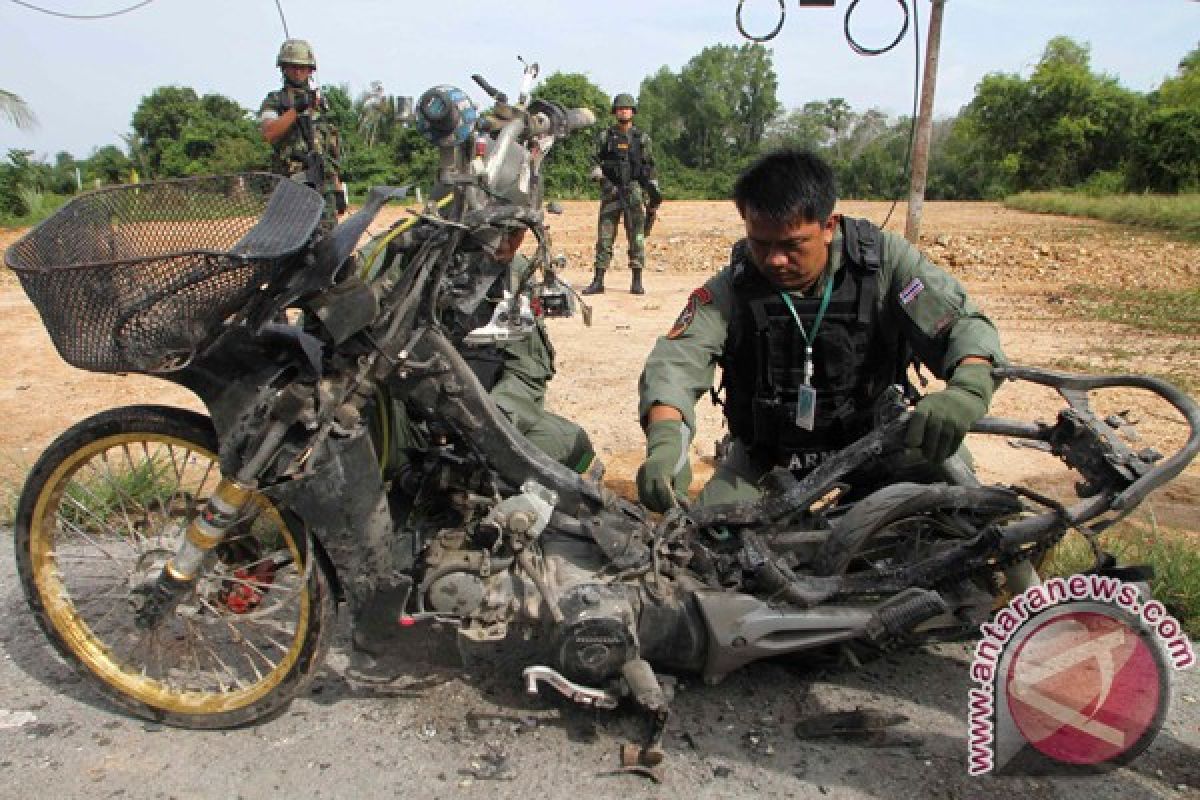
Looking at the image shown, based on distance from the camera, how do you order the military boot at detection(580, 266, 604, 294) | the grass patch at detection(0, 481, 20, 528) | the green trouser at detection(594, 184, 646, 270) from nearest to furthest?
the grass patch at detection(0, 481, 20, 528) → the green trouser at detection(594, 184, 646, 270) → the military boot at detection(580, 266, 604, 294)

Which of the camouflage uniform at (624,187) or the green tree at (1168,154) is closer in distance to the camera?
the camouflage uniform at (624,187)

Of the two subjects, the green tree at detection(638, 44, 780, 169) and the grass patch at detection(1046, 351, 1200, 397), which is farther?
the green tree at detection(638, 44, 780, 169)

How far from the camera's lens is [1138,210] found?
19328 millimetres

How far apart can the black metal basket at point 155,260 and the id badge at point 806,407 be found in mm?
1644

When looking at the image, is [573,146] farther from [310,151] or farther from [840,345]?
[840,345]

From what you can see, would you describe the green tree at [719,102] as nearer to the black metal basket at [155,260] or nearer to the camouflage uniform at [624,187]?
the camouflage uniform at [624,187]

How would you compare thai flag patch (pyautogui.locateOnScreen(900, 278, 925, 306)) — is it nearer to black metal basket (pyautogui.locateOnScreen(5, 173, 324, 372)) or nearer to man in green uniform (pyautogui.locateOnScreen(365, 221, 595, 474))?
man in green uniform (pyautogui.locateOnScreen(365, 221, 595, 474))

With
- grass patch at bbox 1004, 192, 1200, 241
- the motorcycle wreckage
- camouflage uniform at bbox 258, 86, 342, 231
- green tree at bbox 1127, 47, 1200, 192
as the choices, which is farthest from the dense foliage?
the motorcycle wreckage

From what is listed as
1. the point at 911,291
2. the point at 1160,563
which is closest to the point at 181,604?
the point at 911,291

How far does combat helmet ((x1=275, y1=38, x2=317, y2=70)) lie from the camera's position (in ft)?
24.5

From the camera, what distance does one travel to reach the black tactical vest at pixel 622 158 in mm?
10484

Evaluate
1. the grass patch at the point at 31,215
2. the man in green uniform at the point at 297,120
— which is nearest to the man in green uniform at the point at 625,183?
the man in green uniform at the point at 297,120

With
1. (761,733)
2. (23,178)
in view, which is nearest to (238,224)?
(761,733)

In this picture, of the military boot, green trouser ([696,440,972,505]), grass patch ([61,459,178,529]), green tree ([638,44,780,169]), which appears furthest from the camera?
green tree ([638,44,780,169])
